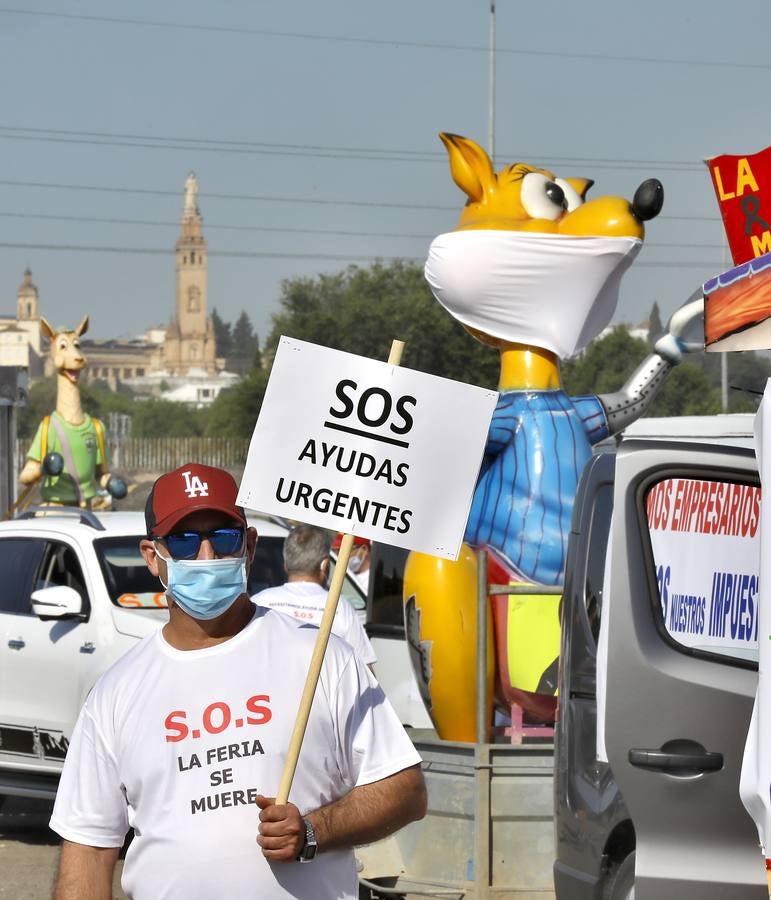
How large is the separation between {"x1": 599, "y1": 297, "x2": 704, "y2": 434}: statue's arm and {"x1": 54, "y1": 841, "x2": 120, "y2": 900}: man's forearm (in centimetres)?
548

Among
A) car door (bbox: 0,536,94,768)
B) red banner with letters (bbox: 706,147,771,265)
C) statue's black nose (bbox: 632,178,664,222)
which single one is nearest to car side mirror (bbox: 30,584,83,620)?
car door (bbox: 0,536,94,768)

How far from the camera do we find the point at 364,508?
4.00 m

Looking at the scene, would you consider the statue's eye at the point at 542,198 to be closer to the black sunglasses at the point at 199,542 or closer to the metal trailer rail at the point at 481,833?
the metal trailer rail at the point at 481,833

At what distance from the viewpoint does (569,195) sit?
9.12 m

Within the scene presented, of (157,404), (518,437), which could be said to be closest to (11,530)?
(518,437)

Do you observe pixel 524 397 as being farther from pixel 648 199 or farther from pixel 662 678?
pixel 662 678

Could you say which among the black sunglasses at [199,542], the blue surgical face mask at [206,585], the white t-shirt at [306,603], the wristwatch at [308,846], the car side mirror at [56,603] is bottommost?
the car side mirror at [56,603]

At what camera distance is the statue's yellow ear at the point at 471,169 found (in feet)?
30.0

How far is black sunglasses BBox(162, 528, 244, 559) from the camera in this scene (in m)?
3.57

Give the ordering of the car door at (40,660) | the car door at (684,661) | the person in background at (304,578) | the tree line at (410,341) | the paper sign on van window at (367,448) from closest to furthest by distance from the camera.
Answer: the paper sign on van window at (367,448) → the car door at (684,661) → the person in background at (304,578) → the car door at (40,660) → the tree line at (410,341)

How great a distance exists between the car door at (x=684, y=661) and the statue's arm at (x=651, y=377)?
12.2 feet

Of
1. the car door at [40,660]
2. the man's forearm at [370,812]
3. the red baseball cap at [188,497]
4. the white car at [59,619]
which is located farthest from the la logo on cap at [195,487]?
the car door at [40,660]

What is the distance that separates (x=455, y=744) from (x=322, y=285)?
5920 centimetres

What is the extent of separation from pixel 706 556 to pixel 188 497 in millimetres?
1952
